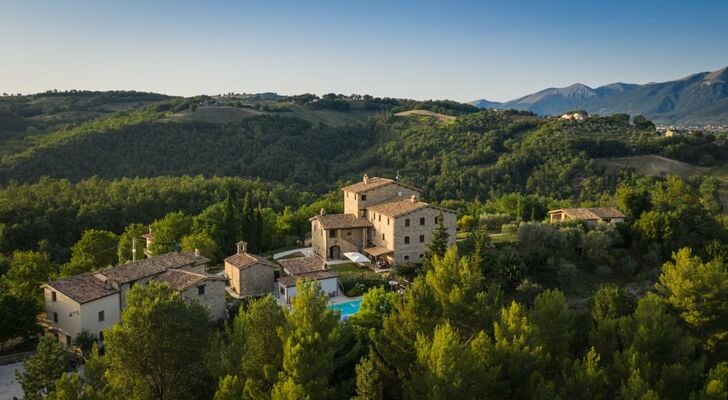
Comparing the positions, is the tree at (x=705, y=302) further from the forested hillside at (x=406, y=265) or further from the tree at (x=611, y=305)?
the tree at (x=611, y=305)

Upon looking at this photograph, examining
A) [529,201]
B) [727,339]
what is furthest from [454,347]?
[529,201]

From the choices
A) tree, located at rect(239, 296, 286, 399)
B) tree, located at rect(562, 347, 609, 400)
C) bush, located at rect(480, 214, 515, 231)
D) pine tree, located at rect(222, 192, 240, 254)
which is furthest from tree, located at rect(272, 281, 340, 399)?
bush, located at rect(480, 214, 515, 231)

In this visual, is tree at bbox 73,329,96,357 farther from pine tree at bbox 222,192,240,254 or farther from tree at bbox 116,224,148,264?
pine tree at bbox 222,192,240,254

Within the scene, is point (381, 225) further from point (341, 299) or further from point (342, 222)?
point (341, 299)

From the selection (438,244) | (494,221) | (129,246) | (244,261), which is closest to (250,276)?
(244,261)

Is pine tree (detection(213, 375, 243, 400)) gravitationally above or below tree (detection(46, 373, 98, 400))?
below

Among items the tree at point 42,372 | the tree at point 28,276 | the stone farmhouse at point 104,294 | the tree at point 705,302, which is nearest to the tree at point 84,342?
the stone farmhouse at point 104,294

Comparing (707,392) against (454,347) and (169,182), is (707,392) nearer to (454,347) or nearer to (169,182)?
(454,347)
